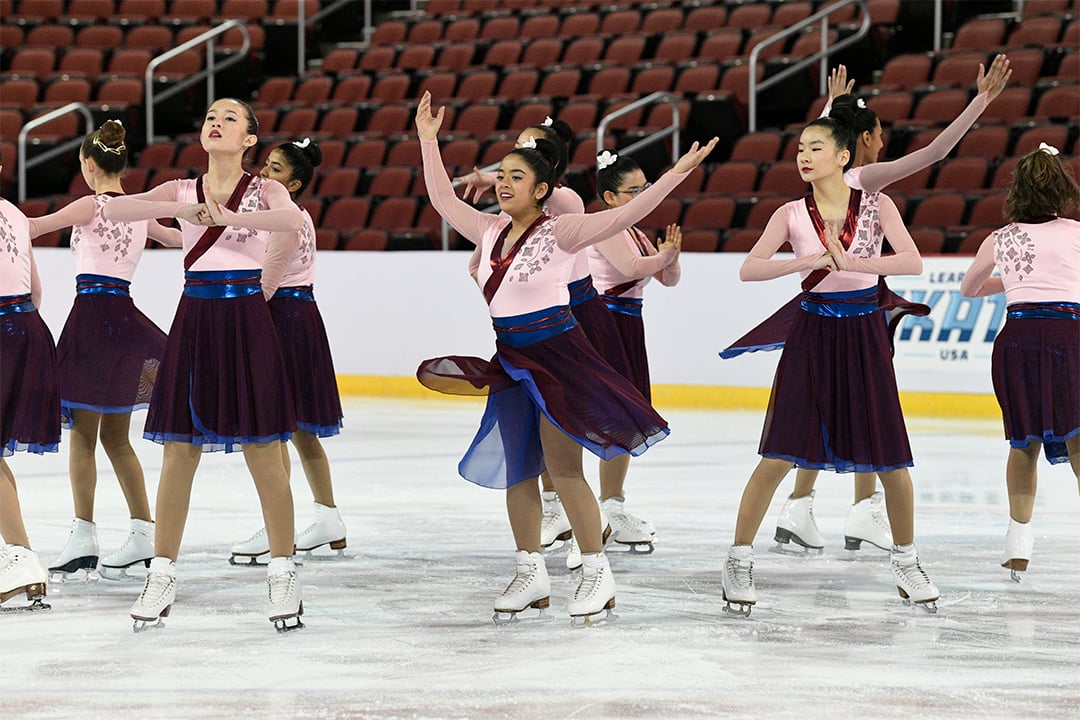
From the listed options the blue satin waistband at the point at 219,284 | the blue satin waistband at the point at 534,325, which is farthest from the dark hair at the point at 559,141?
the blue satin waistband at the point at 219,284

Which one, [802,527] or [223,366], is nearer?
[223,366]

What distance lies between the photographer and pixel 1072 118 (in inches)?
463

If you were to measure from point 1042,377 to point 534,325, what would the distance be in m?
1.72

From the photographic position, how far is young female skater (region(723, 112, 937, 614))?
467cm

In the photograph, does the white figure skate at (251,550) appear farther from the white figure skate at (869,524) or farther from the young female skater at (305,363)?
the white figure skate at (869,524)

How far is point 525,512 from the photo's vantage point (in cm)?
466

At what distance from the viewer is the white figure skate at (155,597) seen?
4.38 m

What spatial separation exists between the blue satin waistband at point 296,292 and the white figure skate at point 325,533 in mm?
740

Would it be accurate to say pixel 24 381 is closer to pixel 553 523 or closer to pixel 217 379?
pixel 217 379

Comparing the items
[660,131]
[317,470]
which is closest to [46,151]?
[660,131]

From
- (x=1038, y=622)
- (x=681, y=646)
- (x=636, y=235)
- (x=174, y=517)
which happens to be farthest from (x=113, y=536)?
(x=1038, y=622)

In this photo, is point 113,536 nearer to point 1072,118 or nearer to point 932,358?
point 932,358

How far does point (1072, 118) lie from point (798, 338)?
25.7 ft

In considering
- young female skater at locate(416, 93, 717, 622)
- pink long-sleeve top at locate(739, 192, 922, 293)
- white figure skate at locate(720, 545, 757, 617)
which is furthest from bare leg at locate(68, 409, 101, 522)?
pink long-sleeve top at locate(739, 192, 922, 293)
